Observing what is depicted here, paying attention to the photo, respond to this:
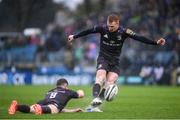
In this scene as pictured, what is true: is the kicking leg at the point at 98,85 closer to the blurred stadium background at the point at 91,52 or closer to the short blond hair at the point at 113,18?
the short blond hair at the point at 113,18

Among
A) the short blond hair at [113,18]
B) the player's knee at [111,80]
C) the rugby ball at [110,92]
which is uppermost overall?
the short blond hair at [113,18]

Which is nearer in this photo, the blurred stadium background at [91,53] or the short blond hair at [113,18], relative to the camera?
the short blond hair at [113,18]

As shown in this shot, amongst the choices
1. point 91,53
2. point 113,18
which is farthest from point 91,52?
point 113,18

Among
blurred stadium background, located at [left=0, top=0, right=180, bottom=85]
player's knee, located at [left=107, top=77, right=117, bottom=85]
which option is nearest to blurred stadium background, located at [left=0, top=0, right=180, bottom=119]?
blurred stadium background, located at [left=0, top=0, right=180, bottom=85]

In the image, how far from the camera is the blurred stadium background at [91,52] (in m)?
36.6

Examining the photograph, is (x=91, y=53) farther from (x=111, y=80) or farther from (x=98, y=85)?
(x=98, y=85)

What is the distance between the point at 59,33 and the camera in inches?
1610

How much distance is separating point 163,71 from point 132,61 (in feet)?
6.74

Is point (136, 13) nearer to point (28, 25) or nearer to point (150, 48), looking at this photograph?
point (150, 48)

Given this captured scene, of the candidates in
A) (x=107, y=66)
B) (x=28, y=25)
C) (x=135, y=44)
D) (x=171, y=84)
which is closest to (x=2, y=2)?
(x=28, y=25)

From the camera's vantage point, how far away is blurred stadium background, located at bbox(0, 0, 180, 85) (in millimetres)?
36562

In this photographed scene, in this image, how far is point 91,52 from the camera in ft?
128

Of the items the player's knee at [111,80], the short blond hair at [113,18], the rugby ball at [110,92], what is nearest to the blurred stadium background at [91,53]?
the player's knee at [111,80]

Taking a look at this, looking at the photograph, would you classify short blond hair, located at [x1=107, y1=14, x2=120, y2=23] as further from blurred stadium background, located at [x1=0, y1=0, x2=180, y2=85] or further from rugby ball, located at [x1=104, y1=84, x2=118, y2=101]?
blurred stadium background, located at [x1=0, y1=0, x2=180, y2=85]
